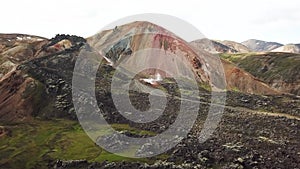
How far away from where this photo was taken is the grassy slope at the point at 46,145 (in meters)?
124

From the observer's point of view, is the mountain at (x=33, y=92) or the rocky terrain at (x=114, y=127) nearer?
the rocky terrain at (x=114, y=127)

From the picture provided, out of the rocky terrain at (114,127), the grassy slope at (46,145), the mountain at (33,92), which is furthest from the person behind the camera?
the mountain at (33,92)

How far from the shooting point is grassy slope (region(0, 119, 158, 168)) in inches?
4862

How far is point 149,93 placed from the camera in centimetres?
17675

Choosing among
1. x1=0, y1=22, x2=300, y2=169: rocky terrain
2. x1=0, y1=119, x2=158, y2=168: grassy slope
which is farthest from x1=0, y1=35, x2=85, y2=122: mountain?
x1=0, y1=119, x2=158, y2=168: grassy slope

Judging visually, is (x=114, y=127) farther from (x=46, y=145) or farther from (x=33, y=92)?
(x=33, y=92)

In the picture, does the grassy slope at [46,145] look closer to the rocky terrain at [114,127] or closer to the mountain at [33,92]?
the rocky terrain at [114,127]

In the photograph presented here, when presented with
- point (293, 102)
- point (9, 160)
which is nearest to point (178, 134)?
point (9, 160)

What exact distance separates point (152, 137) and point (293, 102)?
7879cm

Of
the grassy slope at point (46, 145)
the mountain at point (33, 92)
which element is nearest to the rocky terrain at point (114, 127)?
the grassy slope at point (46, 145)

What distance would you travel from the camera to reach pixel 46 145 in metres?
134

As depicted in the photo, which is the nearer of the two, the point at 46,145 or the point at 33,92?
the point at 46,145

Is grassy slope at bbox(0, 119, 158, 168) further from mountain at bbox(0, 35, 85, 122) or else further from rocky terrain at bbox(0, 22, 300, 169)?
mountain at bbox(0, 35, 85, 122)

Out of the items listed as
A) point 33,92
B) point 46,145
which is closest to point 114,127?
point 46,145
